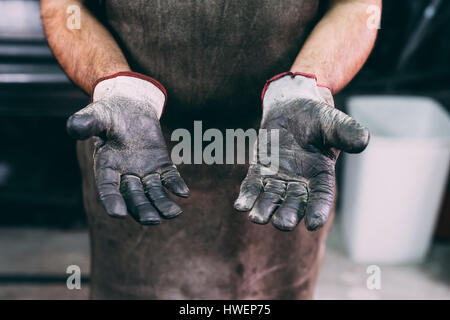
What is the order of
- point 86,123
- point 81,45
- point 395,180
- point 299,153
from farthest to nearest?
1. point 395,180
2. point 81,45
3. point 299,153
4. point 86,123

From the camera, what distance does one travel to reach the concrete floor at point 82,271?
1.93 metres

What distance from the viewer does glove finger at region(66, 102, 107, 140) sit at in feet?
2.17

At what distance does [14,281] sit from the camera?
197 centimetres

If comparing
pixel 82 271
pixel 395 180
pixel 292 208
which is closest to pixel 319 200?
pixel 292 208

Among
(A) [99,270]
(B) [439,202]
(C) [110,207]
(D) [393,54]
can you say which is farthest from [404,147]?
(C) [110,207]

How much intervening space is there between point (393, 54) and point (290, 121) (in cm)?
210

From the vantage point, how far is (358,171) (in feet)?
6.84

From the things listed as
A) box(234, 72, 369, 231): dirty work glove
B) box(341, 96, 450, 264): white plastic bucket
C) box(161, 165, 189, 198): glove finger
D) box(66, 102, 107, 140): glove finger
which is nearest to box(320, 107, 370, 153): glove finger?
box(234, 72, 369, 231): dirty work glove

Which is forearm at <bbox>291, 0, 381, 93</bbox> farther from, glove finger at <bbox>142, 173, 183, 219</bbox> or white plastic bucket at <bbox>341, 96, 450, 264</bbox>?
white plastic bucket at <bbox>341, 96, 450, 264</bbox>

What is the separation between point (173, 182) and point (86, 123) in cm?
18

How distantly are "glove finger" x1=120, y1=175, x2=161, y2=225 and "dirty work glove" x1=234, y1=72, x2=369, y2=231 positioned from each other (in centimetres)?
14

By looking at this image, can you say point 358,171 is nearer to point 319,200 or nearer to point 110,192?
point 319,200

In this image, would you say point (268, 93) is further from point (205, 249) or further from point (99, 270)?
point (99, 270)

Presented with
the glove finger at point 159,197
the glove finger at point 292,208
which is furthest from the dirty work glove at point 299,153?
the glove finger at point 159,197
